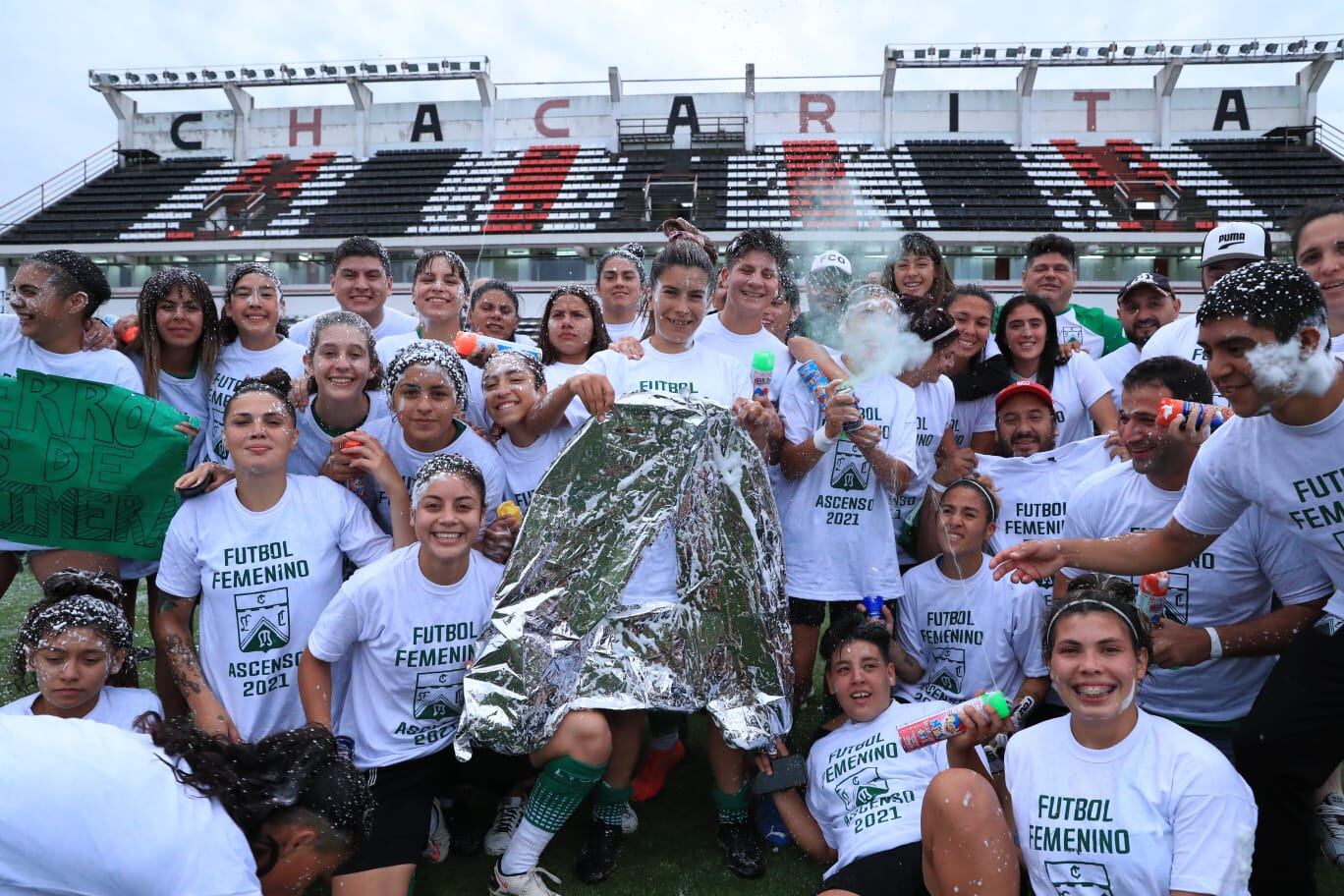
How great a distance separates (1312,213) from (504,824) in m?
3.51

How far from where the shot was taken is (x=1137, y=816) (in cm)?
231

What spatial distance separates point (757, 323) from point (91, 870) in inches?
119

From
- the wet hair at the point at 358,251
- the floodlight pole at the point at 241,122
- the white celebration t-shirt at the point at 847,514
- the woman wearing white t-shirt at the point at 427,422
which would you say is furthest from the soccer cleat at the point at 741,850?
the floodlight pole at the point at 241,122

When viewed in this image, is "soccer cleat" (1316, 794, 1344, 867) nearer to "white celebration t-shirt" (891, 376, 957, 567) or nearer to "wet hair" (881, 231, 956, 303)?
"white celebration t-shirt" (891, 376, 957, 567)

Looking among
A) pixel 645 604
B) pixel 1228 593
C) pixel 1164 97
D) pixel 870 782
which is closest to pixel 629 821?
pixel 645 604

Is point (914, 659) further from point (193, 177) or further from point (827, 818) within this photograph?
point (193, 177)

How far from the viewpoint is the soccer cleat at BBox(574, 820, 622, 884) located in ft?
9.98

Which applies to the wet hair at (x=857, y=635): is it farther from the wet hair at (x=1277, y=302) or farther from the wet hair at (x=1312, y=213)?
the wet hair at (x=1312, y=213)

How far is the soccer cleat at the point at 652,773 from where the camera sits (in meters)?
3.63

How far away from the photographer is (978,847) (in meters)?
2.38

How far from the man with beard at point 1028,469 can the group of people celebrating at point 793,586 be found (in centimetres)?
2

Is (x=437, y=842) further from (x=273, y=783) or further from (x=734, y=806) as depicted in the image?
(x=273, y=783)

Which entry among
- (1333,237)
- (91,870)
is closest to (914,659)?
(1333,237)

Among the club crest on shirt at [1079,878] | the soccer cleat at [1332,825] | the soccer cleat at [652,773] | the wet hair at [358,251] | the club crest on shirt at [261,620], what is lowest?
the soccer cleat at [652,773]
